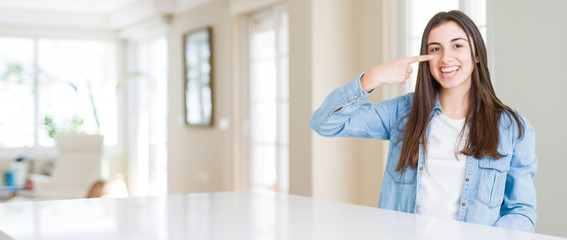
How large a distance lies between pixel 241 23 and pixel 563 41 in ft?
11.0

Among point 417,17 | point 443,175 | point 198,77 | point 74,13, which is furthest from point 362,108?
point 74,13

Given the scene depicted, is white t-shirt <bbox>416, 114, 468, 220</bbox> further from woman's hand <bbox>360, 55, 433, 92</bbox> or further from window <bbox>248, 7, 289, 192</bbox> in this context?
window <bbox>248, 7, 289, 192</bbox>

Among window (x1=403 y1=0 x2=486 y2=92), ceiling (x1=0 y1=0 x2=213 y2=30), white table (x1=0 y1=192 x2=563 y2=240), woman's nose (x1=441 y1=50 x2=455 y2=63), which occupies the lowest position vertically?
white table (x1=0 y1=192 x2=563 y2=240)

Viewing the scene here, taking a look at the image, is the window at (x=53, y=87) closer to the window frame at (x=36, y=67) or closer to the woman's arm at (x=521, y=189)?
the window frame at (x=36, y=67)

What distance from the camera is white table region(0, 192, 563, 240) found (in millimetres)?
1106

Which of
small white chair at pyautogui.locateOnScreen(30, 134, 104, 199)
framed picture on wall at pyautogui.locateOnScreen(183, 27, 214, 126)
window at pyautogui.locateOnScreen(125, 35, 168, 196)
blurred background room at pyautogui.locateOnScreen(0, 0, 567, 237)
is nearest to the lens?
blurred background room at pyautogui.locateOnScreen(0, 0, 567, 237)

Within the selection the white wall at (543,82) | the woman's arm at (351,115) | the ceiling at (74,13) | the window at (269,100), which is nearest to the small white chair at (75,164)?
the ceiling at (74,13)

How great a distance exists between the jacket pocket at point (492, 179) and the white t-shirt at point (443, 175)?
0.17 feet

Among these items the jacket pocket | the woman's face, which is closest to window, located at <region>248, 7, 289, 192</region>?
the woman's face

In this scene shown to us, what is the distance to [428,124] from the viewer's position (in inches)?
72.0

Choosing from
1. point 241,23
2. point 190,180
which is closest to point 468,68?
point 241,23

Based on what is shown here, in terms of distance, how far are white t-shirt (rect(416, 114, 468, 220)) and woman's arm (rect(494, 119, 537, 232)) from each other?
14 centimetres

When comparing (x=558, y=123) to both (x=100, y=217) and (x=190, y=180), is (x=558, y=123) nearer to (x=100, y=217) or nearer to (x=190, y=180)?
(x=100, y=217)

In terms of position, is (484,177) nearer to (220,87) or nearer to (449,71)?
(449,71)
